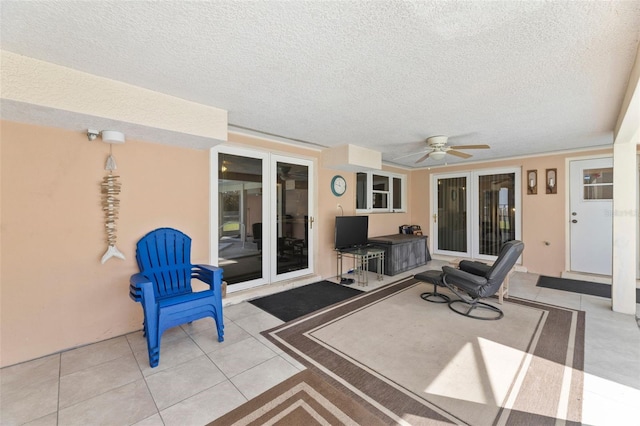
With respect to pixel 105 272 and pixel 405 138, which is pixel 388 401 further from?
pixel 405 138

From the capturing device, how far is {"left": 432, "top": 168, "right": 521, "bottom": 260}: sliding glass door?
5.62m

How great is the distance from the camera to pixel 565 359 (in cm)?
232

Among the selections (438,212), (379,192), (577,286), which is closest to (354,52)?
(379,192)

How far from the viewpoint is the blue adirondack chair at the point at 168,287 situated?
90.0 inches

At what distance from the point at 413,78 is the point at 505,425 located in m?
2.53

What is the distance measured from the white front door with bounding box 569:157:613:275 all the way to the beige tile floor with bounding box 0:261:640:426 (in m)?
2.32

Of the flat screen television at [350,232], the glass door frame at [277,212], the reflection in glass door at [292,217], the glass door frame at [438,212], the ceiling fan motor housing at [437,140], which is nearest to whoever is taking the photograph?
the ceiling fan motor housing at [437,140]

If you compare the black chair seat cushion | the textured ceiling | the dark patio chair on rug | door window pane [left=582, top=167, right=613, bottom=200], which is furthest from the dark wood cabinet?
door window pane [left=582, top=167, right=613, bottom=200]

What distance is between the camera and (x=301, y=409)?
178 centimetres

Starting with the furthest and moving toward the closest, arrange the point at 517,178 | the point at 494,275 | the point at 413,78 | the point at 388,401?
1. the point at 517,178
2. the point at 494,275
3. the point at 413,78
4. the point at 388,401

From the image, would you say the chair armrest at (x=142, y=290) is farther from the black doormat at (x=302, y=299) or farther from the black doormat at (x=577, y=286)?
the black doormat at (x=577, y=286)

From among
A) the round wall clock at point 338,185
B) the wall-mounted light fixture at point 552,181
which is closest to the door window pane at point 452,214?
the wall-mounted light fixture at point 552,181

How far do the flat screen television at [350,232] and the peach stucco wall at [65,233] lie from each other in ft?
8.90

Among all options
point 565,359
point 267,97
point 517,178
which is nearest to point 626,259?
point 565,359
